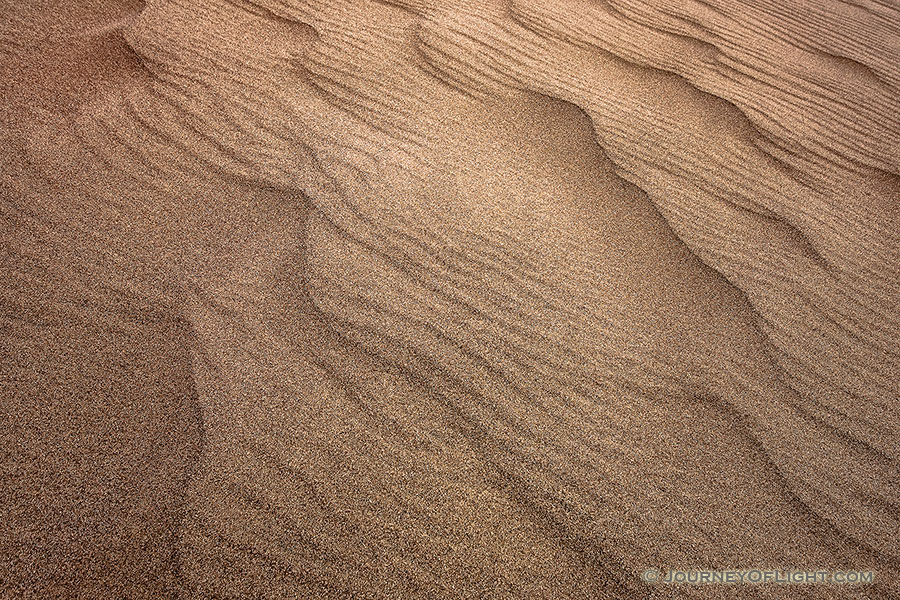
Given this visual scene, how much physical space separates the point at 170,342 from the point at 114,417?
9.8 inches

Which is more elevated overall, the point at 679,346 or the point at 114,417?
the point at 679,346

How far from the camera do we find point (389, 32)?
2.94 m

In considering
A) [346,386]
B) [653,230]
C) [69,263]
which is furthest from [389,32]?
[346,386]

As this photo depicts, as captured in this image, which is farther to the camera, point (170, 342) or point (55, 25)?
point (55, 25)

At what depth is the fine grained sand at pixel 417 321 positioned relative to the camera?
4.02 ft

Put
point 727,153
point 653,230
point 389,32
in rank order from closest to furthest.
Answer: point 653,230 → point 727,153 → point 389,32

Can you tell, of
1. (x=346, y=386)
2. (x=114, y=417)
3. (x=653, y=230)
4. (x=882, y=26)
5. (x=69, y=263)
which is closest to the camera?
(x=114, y=417)

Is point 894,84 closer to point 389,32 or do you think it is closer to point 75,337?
point 389,32

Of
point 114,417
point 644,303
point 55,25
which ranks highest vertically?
point 55,25

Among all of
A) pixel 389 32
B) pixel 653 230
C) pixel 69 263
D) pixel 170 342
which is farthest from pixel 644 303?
pixel 389 32

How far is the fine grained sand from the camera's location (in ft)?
4.02

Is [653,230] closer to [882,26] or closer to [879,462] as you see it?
[879,462]

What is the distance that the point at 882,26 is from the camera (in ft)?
13.5

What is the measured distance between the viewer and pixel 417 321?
1637mm
